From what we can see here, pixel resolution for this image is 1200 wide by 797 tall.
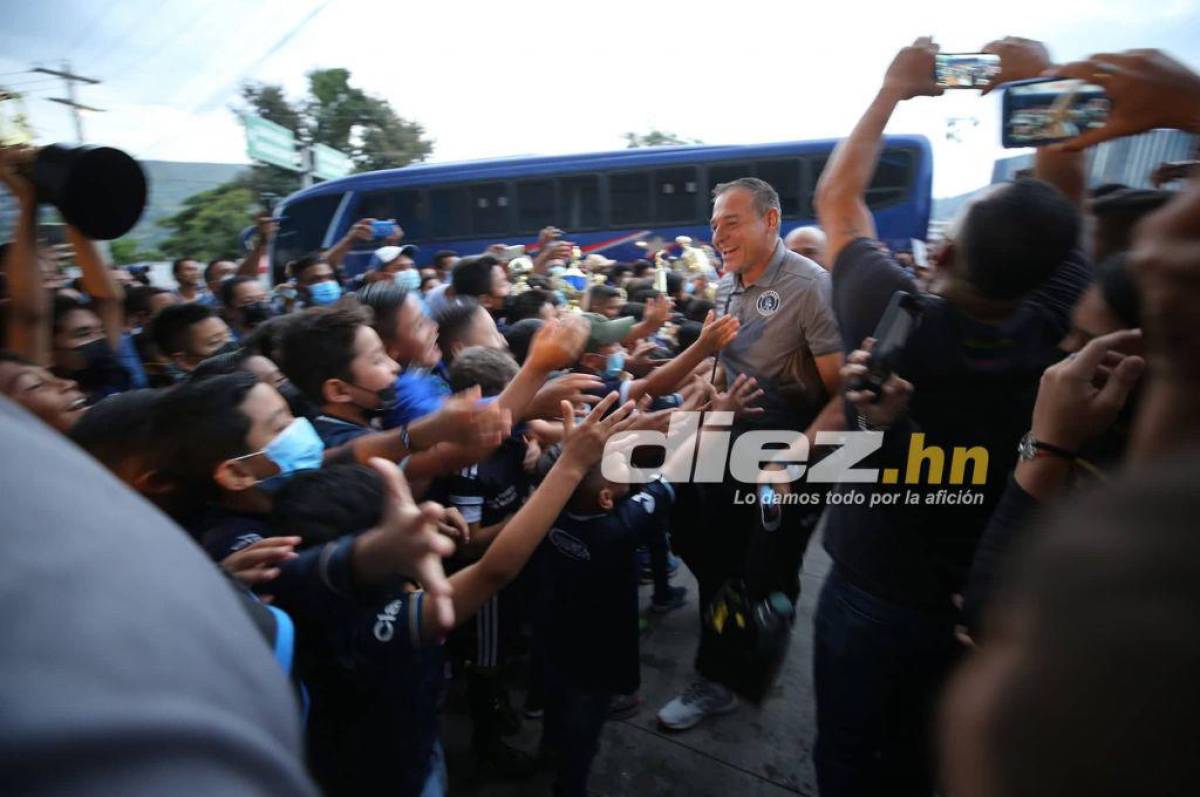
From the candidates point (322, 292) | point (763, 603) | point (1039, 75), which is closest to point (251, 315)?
point (322, 292)

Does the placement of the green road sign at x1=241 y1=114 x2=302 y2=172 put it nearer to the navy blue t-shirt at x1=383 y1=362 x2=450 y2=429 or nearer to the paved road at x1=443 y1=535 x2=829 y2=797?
the navy blue t-shirt at x1=383 y1=362 x2=450 y2=429

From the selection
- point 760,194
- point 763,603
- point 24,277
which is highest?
point 760,194

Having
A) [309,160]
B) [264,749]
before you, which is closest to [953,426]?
[264,749]

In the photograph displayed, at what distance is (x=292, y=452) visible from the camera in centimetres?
150

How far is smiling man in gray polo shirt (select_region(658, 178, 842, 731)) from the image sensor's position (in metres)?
2.18

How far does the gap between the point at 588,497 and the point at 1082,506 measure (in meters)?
1.40

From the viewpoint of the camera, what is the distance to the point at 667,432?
79.2 inches

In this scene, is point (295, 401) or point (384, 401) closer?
point (384, 401)

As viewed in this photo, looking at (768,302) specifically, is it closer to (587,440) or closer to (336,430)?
(587,440)

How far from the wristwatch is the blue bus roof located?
9092 mm

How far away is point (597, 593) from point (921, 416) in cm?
101

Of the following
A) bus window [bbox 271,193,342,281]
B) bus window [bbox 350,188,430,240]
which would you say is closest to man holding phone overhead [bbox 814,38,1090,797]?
bus window [bbox 350,188,430,240]

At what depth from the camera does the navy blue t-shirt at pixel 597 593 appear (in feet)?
5.82

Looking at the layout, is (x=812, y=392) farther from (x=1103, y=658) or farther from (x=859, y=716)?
(x=1103, y=658)
